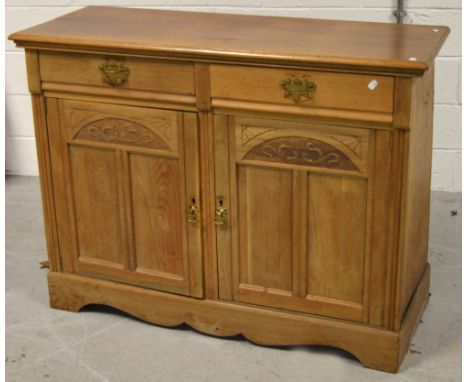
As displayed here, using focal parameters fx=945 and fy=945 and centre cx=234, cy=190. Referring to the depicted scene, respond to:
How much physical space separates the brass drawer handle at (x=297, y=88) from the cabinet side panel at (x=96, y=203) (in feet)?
2.17

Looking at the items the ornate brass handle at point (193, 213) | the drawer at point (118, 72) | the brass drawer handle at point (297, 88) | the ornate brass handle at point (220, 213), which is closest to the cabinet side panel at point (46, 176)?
the drawer at point (118, 72)

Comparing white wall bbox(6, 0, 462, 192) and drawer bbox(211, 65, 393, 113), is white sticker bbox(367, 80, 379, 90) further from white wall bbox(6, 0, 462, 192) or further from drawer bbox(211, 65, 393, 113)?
white wall bbox(6, 0, 462, 192)

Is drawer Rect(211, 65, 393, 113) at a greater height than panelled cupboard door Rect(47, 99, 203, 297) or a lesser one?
greater

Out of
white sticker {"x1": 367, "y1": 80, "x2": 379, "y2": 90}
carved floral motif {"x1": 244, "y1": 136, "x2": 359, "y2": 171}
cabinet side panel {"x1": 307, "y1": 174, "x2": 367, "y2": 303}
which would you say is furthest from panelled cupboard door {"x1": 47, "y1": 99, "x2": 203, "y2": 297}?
white sticker {"x1": 367, "y1": 80, "x2": 379, "y2": 90}

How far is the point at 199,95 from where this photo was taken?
2.84m

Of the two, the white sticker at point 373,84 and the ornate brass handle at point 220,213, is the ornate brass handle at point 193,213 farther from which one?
the white sticker at point 373,84

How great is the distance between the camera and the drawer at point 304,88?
8.67 feet

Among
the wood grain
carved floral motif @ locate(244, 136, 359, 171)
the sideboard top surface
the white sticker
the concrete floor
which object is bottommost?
the concrete floor

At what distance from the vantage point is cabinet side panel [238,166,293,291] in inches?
113

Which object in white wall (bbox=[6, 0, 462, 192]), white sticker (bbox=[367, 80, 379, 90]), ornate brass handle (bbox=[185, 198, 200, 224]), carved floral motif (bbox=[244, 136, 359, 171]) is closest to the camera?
white sticker (bbox=[367, 80, 379, 90])

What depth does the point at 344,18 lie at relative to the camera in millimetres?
4004

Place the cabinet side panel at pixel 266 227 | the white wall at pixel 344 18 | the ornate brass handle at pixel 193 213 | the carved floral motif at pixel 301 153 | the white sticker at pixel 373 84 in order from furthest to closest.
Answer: the white wall at pixel 344 18 → the ornate brass handle at pixel 193 213 → the cabinet side panel at pixel 266 227 → the carved floral motif at pixel 301 153 → the white sticker at pixel 373 84

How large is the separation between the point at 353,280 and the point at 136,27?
3.52 feet

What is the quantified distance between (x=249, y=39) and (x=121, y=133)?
20.0 inches
